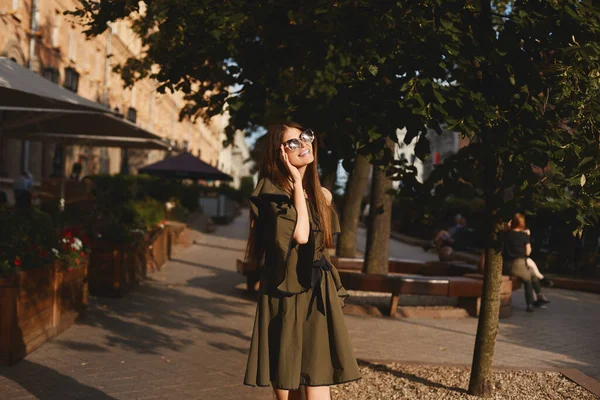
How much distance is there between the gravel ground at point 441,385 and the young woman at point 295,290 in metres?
1.81

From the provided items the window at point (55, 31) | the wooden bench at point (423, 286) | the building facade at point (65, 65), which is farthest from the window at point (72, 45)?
the wooden bench at point (423, 286)

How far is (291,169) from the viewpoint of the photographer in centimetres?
350

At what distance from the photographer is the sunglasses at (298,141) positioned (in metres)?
3.51

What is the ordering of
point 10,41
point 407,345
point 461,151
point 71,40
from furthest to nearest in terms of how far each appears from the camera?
point 71,40, point 10,41, point 407,345, point 461,151

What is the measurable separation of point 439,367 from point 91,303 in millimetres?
5156

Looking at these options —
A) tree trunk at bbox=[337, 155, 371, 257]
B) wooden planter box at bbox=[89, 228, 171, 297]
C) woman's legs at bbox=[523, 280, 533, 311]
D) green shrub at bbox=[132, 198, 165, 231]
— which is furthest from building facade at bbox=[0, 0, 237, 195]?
woman's legs at bbox=[523, 280, 533, 311]

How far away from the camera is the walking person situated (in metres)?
11.0

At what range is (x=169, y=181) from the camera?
2855cm

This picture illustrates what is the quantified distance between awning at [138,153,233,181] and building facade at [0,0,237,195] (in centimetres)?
117

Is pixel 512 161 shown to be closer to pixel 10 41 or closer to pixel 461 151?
pixel 461 151

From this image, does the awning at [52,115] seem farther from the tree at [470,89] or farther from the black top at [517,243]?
the black top at [517,243]

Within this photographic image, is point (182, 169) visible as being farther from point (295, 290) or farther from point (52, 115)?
point (295, 290)

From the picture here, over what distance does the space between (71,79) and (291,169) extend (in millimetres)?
24659

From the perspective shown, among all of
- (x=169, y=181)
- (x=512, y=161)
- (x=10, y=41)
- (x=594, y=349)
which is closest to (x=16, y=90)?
(x=512, y=161)
